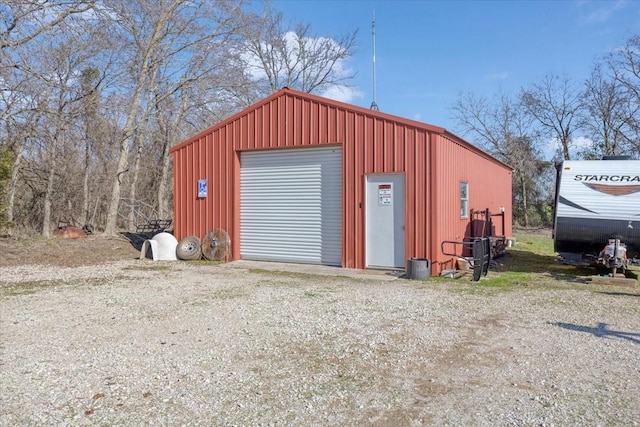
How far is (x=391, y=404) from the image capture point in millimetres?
3469

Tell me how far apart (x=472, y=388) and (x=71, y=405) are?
9.95 ft

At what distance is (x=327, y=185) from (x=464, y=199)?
3.60m

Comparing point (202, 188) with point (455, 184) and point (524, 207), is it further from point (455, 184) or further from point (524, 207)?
point (524, 207)

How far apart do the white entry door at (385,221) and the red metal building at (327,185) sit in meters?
0.02

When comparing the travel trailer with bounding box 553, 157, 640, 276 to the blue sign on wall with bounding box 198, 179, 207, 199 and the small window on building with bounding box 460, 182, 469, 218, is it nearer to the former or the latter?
the small window on building with bounding box 460, 182, 469, 218

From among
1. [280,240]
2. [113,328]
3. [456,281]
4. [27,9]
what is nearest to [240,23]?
[27,9]

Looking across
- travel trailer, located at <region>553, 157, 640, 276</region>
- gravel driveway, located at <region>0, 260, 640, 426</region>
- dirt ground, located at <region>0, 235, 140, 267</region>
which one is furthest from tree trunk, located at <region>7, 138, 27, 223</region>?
travel trailer, located at <region>553, 157, 640, 276</region>

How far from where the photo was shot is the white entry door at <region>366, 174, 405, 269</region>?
407 inches

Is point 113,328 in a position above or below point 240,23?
below

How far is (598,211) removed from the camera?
1002 centimetres

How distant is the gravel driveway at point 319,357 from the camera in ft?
11.0

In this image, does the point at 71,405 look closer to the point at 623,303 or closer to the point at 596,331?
the point at 596,331

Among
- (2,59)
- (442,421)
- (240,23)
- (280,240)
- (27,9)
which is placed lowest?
(442,421)

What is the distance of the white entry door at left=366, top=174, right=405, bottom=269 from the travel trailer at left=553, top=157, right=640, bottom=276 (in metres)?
3.50
